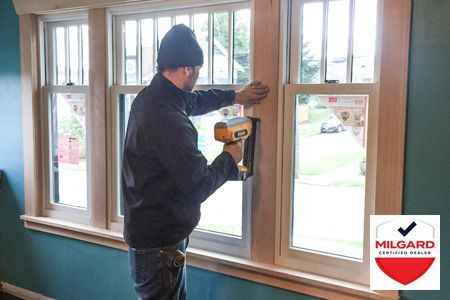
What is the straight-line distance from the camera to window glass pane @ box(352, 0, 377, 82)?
5.71ft

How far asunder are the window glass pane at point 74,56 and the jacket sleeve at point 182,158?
52.0 inches

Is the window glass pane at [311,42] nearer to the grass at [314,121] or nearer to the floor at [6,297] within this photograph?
the grass at [314,121]

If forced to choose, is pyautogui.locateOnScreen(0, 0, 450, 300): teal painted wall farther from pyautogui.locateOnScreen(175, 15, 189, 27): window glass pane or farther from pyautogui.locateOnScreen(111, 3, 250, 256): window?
pyautogui.locateOnScreen(175, 15, 189, 27): window glass pane

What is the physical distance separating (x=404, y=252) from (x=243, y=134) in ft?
2.82

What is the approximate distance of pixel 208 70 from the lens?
219 cm

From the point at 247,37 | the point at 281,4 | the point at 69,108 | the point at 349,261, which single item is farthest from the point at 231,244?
the point at 69,108

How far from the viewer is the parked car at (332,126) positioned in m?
1.85

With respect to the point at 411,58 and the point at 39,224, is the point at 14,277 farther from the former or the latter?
the point at 411,58

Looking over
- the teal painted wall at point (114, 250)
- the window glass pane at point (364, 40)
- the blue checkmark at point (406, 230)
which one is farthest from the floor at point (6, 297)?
the window glass pane at point (364, 40)

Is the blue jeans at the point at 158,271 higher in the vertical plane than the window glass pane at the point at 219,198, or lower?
lower

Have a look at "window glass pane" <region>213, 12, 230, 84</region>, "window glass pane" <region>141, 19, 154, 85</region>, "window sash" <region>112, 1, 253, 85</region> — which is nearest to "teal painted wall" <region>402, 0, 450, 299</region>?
"window sash" <region>112, 1, 253, 85</region>

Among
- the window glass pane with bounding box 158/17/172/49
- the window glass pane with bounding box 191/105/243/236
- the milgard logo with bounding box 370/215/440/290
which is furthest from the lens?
the window glass pane with bounding box 158/17/172/49

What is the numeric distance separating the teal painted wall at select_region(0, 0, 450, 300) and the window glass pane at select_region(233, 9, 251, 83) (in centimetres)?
78

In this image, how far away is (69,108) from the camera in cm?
272
